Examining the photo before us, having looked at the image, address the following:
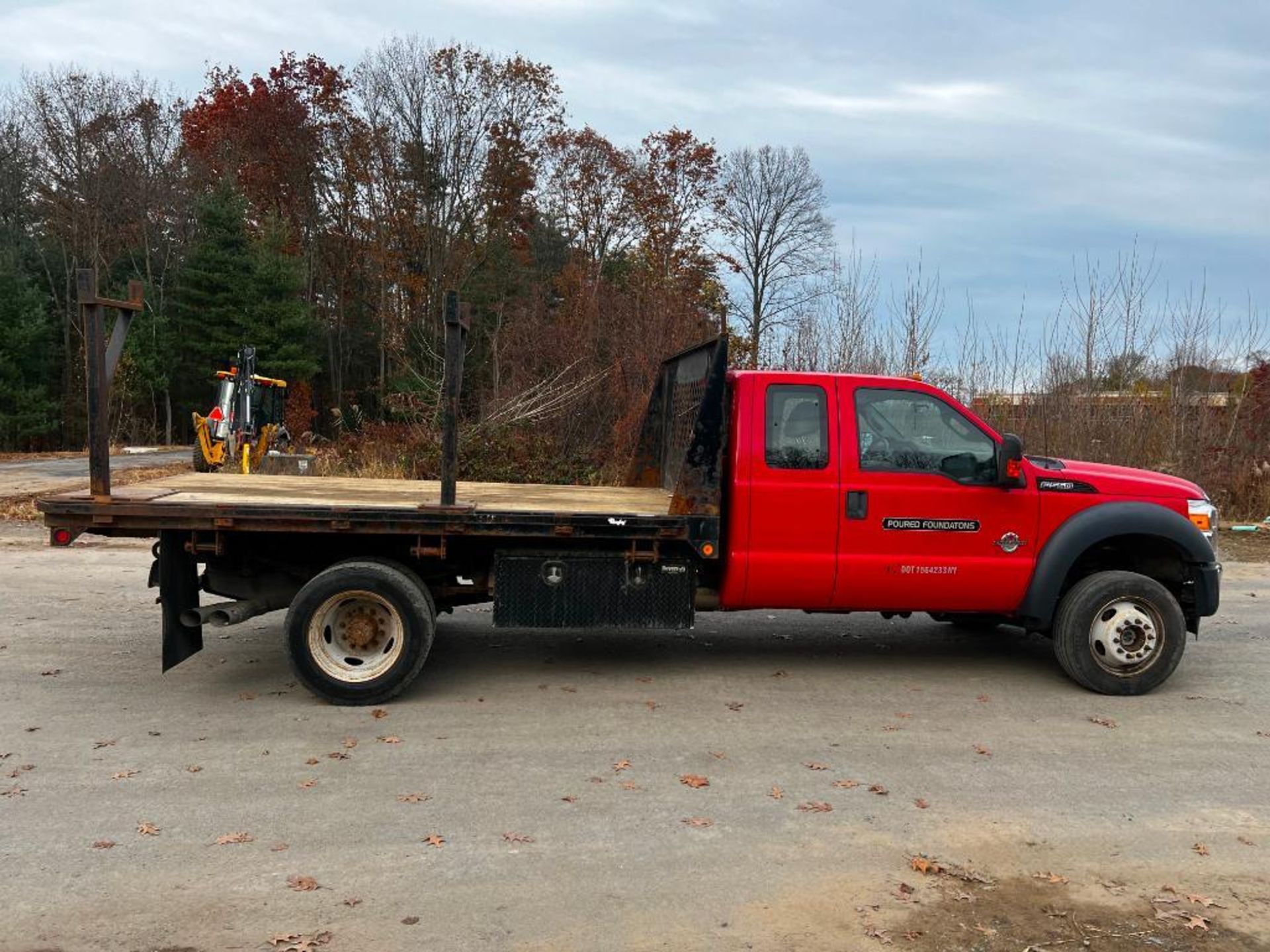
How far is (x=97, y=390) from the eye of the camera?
19.1 ft

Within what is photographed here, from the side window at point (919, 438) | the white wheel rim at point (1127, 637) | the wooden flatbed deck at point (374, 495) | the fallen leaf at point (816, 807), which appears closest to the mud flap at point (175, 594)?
the wooden flatbed deck at point (374, 495)

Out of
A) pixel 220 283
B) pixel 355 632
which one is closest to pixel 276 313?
pixel 220 283

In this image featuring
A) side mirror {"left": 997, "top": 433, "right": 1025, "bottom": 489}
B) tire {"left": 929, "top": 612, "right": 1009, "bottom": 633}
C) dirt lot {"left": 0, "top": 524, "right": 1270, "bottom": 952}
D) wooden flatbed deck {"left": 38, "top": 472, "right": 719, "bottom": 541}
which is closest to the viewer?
dirt lot {"left": 0, "top": 524, "right": 1270, "bottom": 952}

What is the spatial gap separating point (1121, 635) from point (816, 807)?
311 cm

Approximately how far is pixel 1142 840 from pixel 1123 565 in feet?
10.4

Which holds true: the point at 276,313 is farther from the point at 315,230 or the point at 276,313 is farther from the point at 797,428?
the point at 797,428

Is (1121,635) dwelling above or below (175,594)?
below

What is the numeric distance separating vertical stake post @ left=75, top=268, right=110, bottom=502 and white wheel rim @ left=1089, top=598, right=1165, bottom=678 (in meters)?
6.29

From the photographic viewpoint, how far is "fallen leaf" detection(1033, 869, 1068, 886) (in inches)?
159

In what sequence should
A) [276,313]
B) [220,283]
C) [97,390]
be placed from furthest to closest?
[276,313]
[220,283]
[97,390]

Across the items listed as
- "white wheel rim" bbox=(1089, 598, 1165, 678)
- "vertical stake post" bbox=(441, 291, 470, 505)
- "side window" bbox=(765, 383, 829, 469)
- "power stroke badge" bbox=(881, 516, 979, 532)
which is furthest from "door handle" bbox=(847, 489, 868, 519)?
"vertical stake post" bbox=(441, 291, 470, 505)

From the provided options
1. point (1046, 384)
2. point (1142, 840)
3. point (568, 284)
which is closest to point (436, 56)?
point (568, 284)

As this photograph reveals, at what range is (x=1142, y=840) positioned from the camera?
14.6ft

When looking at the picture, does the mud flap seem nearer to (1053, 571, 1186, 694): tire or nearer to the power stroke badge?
the power stroke badge
